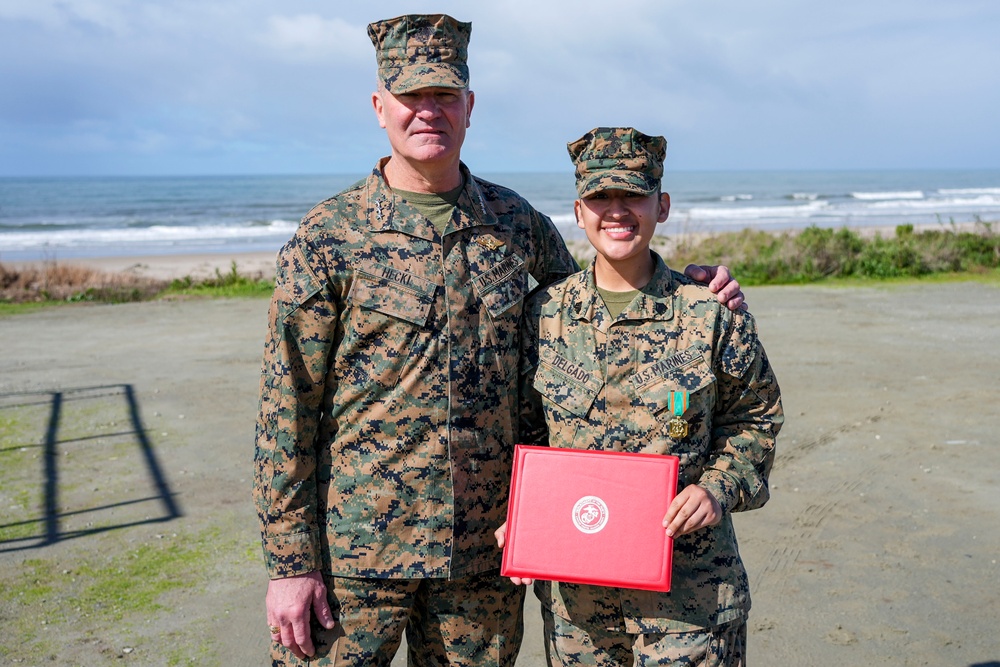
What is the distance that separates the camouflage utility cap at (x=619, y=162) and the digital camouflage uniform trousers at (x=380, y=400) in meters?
0.38

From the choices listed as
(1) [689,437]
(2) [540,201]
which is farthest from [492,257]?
(2) [540,201]

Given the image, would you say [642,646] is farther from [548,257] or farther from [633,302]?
[548,257]

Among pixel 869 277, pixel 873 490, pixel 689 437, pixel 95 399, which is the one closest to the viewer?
pixel 689 437

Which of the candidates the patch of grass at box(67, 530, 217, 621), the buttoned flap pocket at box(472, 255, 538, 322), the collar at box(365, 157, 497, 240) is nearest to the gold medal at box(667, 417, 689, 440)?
the buttoned flap pocket at box(472, 255, 538, 322)

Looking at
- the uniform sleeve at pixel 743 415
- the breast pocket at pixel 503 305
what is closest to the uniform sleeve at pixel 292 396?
the breast pocket at pixel 503 305

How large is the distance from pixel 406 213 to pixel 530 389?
615mm

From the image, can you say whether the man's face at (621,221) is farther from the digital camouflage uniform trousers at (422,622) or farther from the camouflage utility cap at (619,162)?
the digital camouflage uniform trousers at (422,622)

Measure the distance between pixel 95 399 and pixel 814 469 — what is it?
234 inches

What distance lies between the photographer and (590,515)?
2.29 meters

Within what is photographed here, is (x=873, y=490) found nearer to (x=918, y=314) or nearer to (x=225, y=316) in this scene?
(x=918, y=314)

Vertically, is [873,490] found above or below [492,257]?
below

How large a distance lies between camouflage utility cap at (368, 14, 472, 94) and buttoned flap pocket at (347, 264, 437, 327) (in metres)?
0.49

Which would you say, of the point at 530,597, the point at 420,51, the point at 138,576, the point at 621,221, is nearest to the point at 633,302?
the point at 621,221

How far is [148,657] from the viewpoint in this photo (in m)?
4.04
